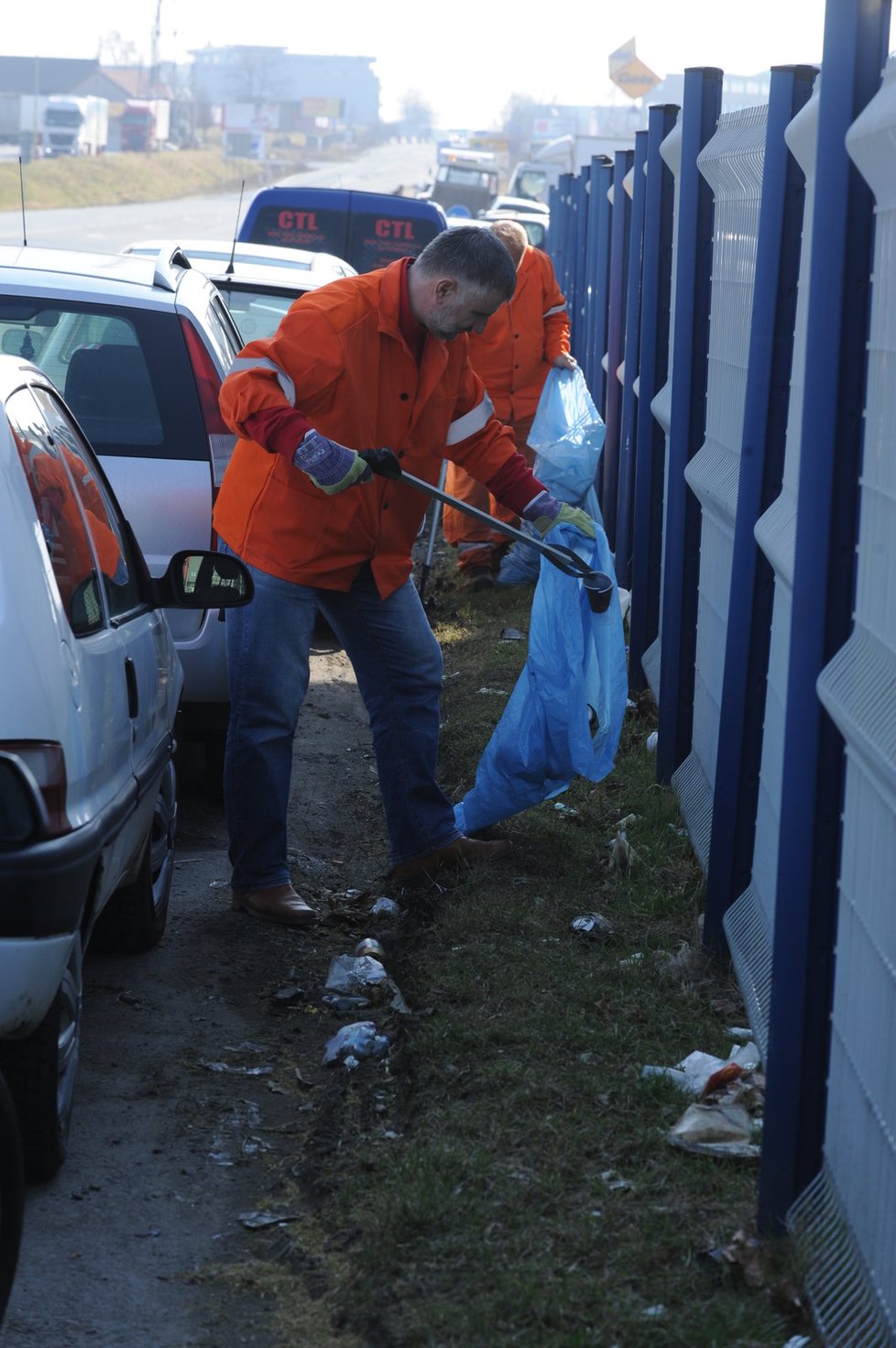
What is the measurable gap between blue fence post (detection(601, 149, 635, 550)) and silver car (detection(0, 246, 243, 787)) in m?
4.46

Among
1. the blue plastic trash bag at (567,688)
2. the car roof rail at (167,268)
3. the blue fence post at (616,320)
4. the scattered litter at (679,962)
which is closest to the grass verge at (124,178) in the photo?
the blue fence post at (616,320)

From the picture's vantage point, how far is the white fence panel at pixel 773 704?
366cm

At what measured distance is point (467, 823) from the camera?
5656 millimetres

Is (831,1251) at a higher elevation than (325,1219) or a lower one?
higher

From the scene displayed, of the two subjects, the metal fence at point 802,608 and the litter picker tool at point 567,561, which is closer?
the metal fence at point 802,608

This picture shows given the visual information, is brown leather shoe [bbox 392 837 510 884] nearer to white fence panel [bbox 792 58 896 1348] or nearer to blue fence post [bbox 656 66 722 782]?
blue fence post [bbox 656 66 722 782]

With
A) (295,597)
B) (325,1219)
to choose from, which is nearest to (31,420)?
(295,597)

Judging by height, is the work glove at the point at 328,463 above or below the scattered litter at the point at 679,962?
above

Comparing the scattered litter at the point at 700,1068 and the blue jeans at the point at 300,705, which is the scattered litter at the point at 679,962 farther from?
the blue jeans at the point at 300,705

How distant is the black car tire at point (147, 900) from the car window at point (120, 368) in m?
1.35

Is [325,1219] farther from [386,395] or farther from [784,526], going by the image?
[386,395]

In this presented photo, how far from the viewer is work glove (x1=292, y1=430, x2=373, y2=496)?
14.4 feet

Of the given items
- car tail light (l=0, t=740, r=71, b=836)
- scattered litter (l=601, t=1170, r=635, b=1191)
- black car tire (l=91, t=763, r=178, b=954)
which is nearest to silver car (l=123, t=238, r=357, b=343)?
black car tire (l=91, t=763, r=178, b=954)

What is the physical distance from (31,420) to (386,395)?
146cm
